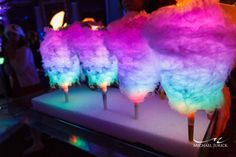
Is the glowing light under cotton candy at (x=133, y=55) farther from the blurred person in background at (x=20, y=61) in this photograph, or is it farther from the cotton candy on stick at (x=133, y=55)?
the blurred person in background at (x=20, y=61)

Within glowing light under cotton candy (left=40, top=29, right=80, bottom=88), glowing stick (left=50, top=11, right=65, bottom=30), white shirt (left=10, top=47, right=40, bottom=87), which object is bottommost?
white shirt (left=10, top=47, right=40, bottom=87)

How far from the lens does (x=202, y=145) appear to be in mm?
1115

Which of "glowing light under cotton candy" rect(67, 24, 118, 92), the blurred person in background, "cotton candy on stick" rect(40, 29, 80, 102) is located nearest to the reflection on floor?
"cotton candy on stick" rect(40, 29, 80, 102)

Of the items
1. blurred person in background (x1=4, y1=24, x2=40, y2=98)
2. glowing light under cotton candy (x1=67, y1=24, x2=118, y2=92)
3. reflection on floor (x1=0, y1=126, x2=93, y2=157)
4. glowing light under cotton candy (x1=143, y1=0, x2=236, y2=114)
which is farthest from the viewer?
blurred person in background (x1=4, y1=24, x2=40, y2=98)

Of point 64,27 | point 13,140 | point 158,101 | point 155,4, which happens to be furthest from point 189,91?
point 13,140

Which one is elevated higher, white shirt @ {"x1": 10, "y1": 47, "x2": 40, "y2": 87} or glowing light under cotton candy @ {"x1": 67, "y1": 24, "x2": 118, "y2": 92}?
glowing light under cotton candy @ {"x1": 67, "y1": 24, "x2": 118, "y2": 92}

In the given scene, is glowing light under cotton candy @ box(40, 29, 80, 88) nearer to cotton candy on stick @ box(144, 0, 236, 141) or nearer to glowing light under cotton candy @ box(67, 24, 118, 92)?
glowing light under cotton candy @ box(67, 24, 118, 92)

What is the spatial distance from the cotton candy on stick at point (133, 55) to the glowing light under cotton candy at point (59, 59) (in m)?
0.48

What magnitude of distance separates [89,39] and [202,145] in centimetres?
83

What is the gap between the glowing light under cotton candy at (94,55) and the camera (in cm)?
148

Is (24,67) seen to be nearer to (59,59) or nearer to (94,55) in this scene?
(59,59)

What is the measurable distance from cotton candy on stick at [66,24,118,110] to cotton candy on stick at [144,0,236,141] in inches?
20.2

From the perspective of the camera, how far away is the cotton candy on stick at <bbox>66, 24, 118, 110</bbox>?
4.85ft

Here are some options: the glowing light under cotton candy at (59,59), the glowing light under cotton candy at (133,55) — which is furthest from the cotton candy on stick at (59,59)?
the glowing light under cotton candy at (133,55)
